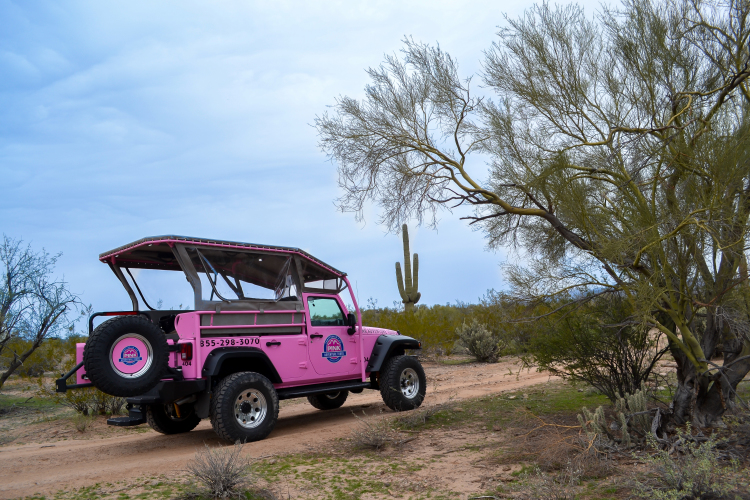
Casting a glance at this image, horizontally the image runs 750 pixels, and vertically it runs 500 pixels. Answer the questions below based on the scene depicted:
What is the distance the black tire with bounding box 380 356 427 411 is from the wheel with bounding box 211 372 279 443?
2.23 metres

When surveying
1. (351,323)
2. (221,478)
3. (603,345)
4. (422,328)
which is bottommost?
(221,478)

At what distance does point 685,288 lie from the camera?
6641mm

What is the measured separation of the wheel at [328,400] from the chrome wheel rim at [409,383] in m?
1.48

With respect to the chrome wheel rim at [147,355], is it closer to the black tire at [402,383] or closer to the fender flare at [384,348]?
the fender flare at [384,348]

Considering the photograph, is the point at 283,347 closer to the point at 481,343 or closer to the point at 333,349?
the point at 333,349

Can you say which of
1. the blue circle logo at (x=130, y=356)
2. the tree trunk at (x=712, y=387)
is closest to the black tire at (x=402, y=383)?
the blue circle logo at (x=130, y=356)

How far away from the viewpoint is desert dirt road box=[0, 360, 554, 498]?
21.2 ft

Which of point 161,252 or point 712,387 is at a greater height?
point 161,252

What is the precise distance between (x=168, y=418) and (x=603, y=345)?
21.2 ft

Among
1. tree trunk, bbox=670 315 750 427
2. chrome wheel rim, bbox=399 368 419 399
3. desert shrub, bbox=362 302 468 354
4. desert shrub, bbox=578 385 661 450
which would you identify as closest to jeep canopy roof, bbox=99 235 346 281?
chrome wheel rim, bbox=399 368 419 399

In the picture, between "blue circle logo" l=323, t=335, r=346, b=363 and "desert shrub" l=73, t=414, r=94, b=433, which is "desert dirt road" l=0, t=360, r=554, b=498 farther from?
"blue circle logo" l=323, t=335, r=346, b=363

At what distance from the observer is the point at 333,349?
9.27 meters

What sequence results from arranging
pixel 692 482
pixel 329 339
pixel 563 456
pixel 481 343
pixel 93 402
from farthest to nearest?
pixel 481 343 → pixel 93 402 → pixel 329 339 → pixel 563 456 → pixel 692 482

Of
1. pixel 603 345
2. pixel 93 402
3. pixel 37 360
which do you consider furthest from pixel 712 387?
pixel 37 360
